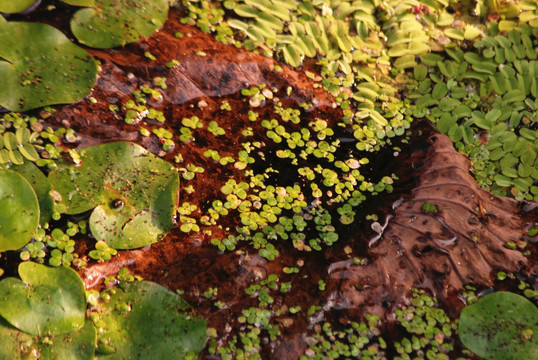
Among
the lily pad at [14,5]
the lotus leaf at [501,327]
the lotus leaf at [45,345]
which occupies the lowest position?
the lotus leaf at [45,345]

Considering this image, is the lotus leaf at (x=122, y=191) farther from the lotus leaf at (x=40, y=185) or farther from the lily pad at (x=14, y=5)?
the lily pad at (x=14, y=5)

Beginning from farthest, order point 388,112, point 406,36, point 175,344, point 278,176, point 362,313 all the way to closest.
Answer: point 406,36
point 388,112
point 278,176
point 362,313
point 175,344

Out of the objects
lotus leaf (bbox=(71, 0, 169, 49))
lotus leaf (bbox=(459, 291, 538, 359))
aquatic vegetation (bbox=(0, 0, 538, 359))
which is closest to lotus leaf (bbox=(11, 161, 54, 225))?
aquatic vegetation (bbox=(0, 0, 538, 359))

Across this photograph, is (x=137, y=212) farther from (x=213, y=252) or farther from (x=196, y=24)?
(x=196, y=24)

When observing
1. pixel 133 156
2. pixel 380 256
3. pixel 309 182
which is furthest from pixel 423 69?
pixel 133 156

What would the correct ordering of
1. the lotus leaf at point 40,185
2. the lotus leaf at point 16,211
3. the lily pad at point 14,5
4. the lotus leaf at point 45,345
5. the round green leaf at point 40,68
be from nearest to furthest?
the lotus leaf at point 45,345 < the lotus leaf at point 16,211 < the lotus leaf at point 40,185 < the round green leaf at point 40,68 < the lily pad at point 14,5

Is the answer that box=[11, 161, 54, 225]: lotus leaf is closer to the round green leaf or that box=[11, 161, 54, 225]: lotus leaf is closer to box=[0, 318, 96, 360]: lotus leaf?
the round green leaf

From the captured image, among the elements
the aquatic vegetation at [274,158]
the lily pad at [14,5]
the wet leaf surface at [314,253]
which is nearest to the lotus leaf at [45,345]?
the aquatic vegetation at [274,158]
